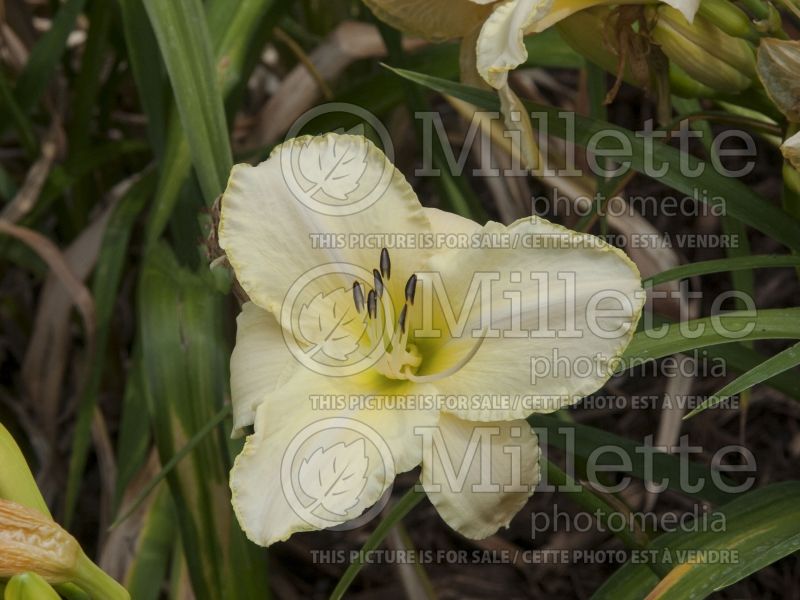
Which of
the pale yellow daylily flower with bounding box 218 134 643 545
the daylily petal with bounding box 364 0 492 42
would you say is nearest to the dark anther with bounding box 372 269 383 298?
the pale yellow daylily flower with bounding box 218 134 643 545

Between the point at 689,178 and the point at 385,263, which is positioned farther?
the point at 689,178

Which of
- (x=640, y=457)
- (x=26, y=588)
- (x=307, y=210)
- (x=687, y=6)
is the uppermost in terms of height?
(x=687, y=6)

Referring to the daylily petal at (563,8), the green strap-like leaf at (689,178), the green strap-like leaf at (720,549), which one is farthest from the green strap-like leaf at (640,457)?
the daylily petal at (563,8)

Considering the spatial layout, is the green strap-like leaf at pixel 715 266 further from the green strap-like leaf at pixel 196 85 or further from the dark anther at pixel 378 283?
the green strap-like leaf at pixel 196 85

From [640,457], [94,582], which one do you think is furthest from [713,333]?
[94,582]

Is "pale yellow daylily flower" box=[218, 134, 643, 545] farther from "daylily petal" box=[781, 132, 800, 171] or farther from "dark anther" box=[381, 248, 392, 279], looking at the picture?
"daylily petal" box=[781, 132, 800, 171]

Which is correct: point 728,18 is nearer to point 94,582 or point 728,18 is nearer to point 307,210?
point 307,210

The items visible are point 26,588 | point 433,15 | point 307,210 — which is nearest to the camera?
point 26,588
